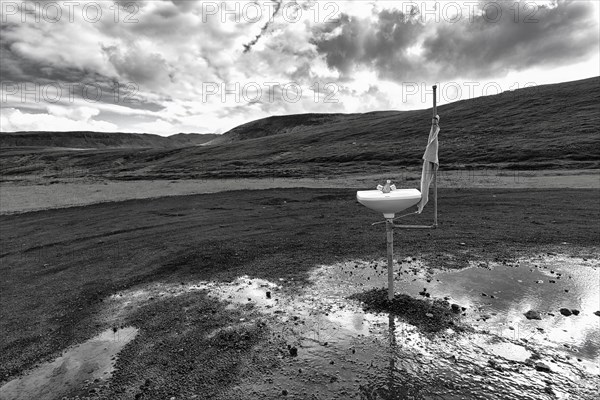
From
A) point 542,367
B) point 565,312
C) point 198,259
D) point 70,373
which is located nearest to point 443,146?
point 198,259

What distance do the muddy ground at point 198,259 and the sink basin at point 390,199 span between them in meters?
2.29

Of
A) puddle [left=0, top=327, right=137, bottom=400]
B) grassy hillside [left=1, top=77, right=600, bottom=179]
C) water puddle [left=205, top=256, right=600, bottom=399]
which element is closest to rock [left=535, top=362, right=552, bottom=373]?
water puddle [left=205, top=256, right=600, bottom=399]

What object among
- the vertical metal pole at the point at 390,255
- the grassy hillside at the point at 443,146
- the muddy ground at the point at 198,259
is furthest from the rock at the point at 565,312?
the grassy hillside at the point at 443,146

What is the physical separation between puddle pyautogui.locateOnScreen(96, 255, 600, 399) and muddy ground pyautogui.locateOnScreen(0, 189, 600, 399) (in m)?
0.21

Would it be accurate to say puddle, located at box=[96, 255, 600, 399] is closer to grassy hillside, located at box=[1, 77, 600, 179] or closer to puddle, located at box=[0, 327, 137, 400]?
puddle, located at box=[0, 327, 137, 400]

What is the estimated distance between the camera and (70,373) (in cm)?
431

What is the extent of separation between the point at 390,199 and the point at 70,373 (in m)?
4.61

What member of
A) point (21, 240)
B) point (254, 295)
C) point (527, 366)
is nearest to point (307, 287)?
point (254, 295)

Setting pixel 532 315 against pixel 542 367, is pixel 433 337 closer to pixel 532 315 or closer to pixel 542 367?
pixel 542 367

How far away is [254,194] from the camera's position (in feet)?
73.9

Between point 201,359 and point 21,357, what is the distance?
2469 mm

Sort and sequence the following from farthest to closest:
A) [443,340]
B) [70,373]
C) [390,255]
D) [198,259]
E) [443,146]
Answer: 1. [443,146]
2. [198,259]
3. [390,255]
4. [443,340]
5. [70,373]

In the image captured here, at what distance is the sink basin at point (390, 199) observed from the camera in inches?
195

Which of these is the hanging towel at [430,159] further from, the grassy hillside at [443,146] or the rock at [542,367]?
the grassy hillside at [443,146]
